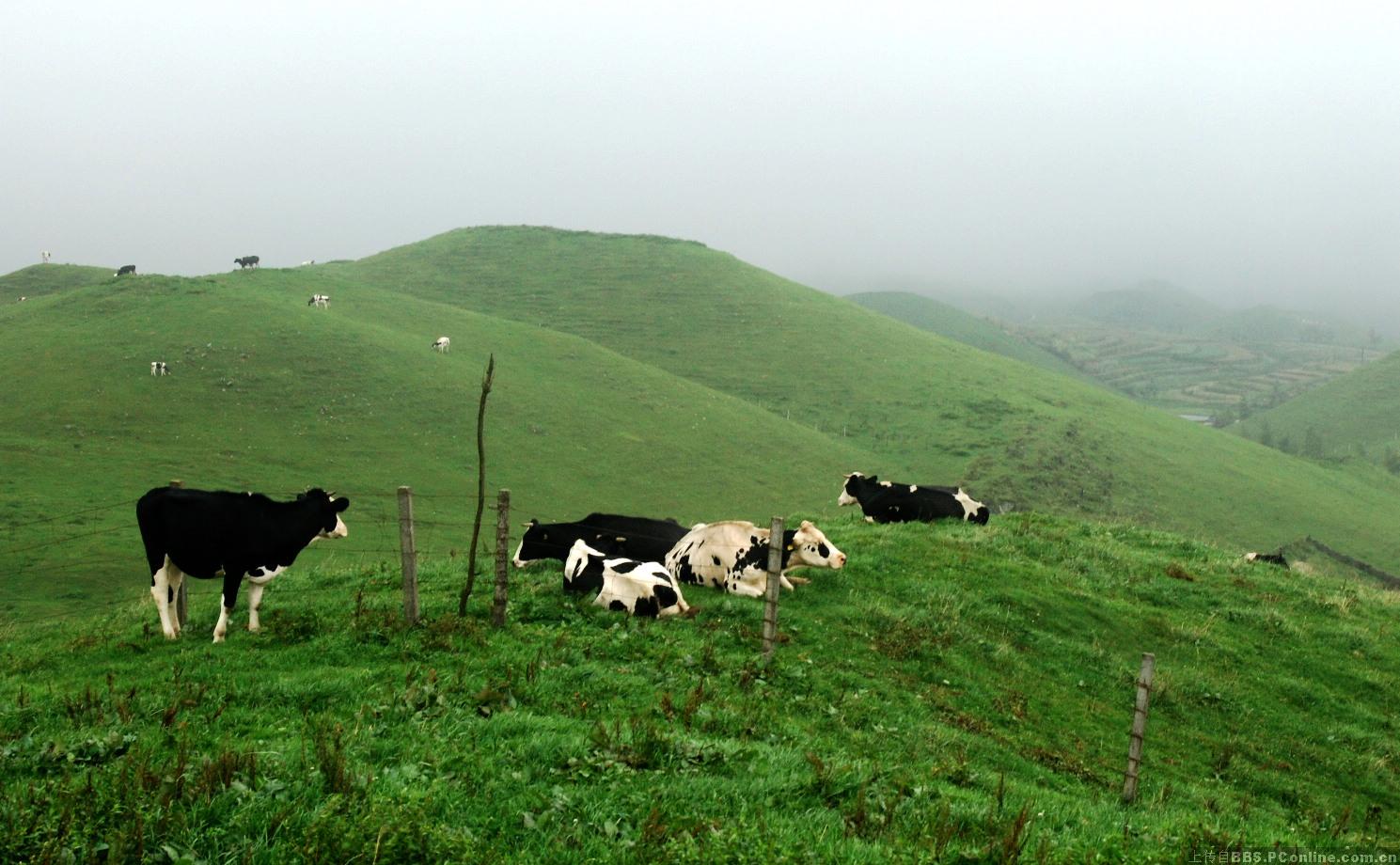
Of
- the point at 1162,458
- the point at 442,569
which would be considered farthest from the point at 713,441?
the point at 442,569

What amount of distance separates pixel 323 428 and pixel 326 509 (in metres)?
43.2

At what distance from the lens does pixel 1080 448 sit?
7694 centimetres

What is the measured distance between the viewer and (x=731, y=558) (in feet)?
53.0

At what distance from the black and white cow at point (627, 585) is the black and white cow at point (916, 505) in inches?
388

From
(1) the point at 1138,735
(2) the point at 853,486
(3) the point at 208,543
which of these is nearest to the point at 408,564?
(3) the point at 208,543

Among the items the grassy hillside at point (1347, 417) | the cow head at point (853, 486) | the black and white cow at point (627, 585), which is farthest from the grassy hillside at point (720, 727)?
the grassy hillside at point (1347, 417)

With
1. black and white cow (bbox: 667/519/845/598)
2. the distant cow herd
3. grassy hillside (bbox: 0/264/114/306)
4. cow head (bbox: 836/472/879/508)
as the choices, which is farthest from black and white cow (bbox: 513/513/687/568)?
grassy hillside (bbox: 0/264/114/306)

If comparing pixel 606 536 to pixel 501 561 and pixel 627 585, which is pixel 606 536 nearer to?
pixel 627 585

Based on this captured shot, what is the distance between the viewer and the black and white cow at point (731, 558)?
16.0 metres

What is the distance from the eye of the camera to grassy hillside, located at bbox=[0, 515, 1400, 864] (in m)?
6.46

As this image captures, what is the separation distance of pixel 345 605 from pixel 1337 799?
13.5m

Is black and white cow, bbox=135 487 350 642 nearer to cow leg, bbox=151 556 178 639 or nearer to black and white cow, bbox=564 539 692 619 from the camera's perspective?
cow leg, bbox=151 556 178 639

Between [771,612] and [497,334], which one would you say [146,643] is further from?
[497,334]

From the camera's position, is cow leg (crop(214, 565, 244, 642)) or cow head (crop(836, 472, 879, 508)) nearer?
cow leg (crop(214, 565, 244, 642))
